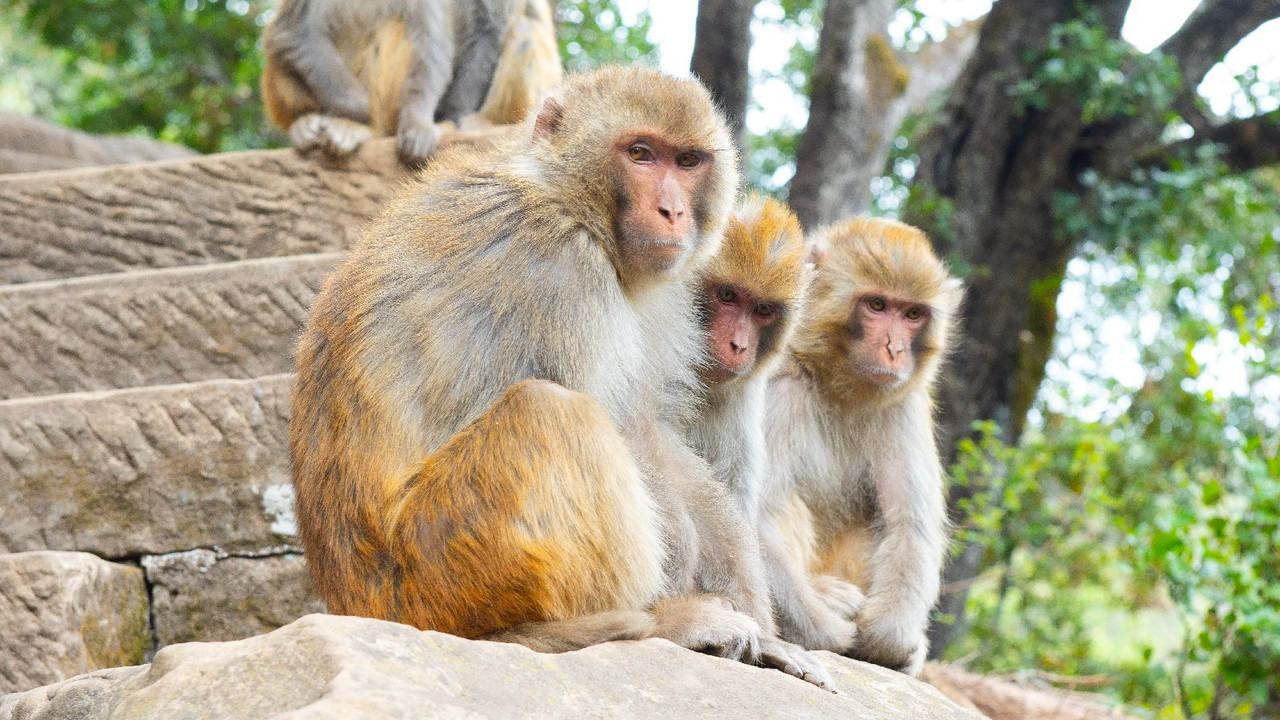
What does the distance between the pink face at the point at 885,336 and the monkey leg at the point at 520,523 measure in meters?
1.41

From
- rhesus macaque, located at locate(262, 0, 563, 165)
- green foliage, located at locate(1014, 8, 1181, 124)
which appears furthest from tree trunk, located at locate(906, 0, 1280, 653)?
rhesus macaque, located at locate(262, 0, 563, 165)

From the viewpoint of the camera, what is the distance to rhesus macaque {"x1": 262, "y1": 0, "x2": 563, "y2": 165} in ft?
20.0

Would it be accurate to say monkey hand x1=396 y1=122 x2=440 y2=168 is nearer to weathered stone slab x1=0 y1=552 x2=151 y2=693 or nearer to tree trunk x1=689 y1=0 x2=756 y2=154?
tree trunk x1=689 y1=0 x2=756 y2=154

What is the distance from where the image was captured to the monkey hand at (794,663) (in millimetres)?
2912

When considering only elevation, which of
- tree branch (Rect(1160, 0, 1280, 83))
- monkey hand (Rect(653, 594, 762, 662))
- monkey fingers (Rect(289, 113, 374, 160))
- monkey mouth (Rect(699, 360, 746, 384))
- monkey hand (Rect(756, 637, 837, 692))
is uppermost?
tree branch (Rect(1160, 0, 1280, 83))

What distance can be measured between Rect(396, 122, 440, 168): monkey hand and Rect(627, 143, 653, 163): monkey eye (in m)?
2.57

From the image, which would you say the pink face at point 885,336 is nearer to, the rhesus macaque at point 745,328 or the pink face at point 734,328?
the rhesus macaque at point 745,328

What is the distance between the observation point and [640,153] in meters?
3.04

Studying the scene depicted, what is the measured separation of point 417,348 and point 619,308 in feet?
1.53

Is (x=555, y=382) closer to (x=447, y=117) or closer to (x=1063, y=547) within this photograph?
(x=447, y=117)

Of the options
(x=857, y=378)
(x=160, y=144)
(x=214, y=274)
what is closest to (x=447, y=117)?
(x=214, y=274)

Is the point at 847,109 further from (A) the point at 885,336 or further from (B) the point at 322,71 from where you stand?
(A) the point at 885,336

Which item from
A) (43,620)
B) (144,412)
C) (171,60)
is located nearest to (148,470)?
(144,412)

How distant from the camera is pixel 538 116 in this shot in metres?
3.20
